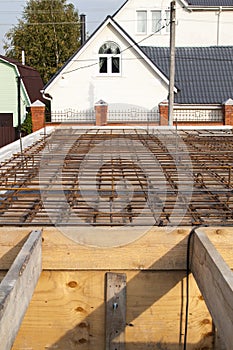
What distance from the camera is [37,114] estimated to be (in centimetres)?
1234

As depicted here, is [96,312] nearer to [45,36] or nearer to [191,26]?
[191,26]

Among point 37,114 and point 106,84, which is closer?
point 37,114

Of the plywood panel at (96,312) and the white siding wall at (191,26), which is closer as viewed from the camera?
the plywood panel at (96,312)

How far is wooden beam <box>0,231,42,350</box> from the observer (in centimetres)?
161

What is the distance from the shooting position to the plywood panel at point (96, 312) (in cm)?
248

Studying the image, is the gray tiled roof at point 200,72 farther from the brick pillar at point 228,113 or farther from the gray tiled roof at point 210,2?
the gray tiled roof at point 210,2

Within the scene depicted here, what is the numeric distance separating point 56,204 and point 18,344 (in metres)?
0.91

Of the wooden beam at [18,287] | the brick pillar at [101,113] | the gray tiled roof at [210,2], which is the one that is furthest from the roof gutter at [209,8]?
the wooden beam at [18,287]

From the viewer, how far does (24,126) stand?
16641 millimetres

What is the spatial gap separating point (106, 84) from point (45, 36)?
45.2 ft

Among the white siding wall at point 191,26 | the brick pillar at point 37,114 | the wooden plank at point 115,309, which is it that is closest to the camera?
the wooden plank at point 115,309

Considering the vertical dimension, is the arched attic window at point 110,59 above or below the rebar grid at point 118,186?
above

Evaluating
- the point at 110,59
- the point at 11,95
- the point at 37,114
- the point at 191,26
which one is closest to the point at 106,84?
the point at 110,59

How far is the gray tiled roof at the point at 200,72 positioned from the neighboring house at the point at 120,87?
0.04m
